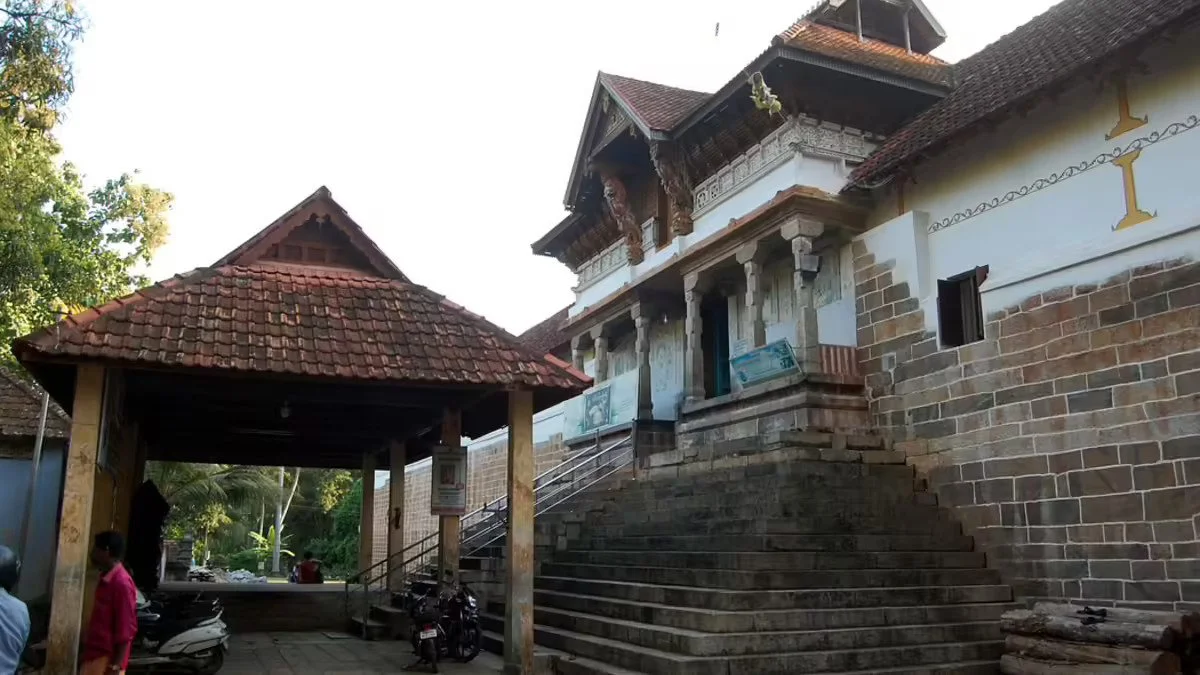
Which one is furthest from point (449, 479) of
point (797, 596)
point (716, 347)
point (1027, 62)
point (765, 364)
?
point (716, 347)

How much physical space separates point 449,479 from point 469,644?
164cm

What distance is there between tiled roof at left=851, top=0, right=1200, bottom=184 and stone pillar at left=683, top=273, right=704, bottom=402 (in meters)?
3.92

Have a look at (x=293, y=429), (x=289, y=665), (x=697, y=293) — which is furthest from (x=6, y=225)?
(x=697, y=293)

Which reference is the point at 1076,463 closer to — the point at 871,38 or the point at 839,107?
the point at 839,107

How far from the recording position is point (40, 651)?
9.20 meters

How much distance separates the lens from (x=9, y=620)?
3.78 metres

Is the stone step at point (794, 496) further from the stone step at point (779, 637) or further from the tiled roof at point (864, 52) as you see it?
the tiled roof at point (864, 52)

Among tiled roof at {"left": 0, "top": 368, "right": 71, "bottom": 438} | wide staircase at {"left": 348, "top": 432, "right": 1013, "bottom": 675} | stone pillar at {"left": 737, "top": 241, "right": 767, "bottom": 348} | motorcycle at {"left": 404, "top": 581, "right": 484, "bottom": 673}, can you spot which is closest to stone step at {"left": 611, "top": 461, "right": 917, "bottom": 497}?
wide staircase at {"left": 348, "top": 432, "right": 1013, "bottom": 675}

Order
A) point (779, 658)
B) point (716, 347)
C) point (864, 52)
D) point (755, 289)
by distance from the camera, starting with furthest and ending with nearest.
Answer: point (716, 347), point (864, 52), point (755, 289), point (779, 658)

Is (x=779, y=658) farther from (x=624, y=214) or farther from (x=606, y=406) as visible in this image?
(x=624, y=214)

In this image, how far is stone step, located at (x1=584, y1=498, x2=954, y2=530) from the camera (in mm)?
9852

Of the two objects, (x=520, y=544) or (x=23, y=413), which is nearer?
(x=520, y=544)

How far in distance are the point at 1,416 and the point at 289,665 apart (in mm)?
6874

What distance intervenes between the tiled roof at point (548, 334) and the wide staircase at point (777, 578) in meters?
10.9
